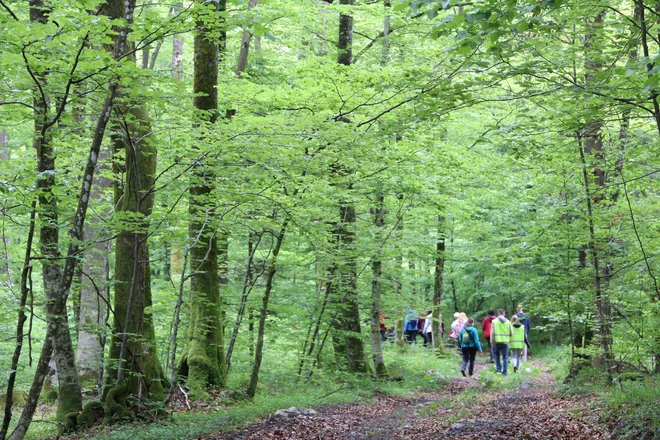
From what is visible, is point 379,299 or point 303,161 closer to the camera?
point 303,161

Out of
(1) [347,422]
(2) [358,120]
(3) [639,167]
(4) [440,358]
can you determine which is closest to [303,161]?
(2) [358,120]

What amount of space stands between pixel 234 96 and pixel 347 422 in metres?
5.83

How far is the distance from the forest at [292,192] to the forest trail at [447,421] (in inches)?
6.3

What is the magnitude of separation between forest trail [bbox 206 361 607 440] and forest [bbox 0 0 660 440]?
0.52ft

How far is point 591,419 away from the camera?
7121 millimetres

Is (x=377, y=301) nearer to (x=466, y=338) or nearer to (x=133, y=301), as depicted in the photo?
(x=466, y=338)

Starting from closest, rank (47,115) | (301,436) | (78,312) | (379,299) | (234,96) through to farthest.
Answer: (47,115) < (301,436) < (234,96) < (78,312) < (379,299)

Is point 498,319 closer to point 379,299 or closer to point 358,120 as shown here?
point 379,299

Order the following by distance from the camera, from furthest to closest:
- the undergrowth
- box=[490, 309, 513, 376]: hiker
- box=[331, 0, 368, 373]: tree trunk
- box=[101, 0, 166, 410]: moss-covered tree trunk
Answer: box=[490, 309, 513, 376]: hiker < box=[331, 0, 368, 373]: tree trunk < box=[101, 0, 166, 410]: moss-covered tree trunk < the undergrowth

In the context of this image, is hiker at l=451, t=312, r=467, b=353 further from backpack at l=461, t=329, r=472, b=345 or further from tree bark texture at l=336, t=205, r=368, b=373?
tree bark texture at l=336, t=205, r=368, b=373

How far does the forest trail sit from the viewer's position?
663 cm

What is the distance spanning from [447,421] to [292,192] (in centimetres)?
415

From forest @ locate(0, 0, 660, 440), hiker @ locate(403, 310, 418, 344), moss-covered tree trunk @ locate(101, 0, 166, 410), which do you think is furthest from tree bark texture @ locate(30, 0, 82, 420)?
A: hiker @ locate(403, 310, 418, 344)

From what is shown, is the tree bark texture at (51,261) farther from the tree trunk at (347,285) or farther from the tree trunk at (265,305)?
the tree trunk at (347,285)
